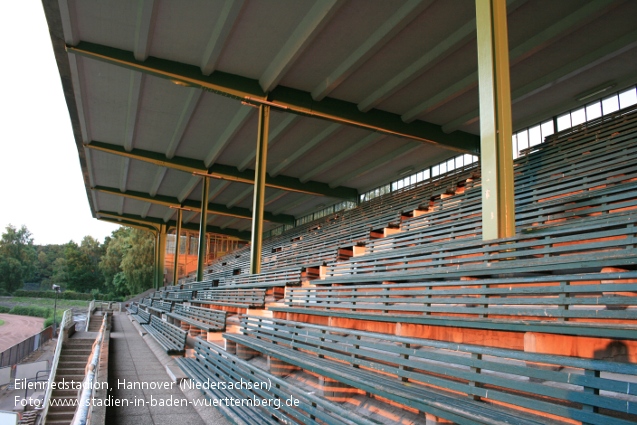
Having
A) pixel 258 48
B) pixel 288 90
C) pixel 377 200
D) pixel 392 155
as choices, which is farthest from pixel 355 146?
pixel 258 48

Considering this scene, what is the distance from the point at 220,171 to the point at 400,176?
29.3 feet

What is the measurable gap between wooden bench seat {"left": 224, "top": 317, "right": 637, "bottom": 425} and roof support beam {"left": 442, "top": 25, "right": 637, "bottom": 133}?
413 inches

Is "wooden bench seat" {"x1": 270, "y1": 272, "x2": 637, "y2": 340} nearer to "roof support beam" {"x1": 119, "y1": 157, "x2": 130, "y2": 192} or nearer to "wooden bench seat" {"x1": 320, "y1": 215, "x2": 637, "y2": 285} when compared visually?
"wooden bench seat" {"x1": 320, "y1": 215, "x2": 637, "y2": 285}

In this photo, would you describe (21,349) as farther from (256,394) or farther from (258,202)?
(256,394)

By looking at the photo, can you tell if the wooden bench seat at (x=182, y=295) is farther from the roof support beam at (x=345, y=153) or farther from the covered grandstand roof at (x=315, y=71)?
the roof support beam at (x=345, y=153)

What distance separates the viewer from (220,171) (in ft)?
75.0

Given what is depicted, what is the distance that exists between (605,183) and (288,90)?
9.40m

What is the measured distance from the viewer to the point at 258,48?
1252 cm

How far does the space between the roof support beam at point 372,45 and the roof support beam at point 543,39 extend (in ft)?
9.25

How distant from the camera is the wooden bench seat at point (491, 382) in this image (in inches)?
92.0

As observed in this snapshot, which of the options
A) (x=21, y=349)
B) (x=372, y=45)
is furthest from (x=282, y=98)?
(x=21, y=349)

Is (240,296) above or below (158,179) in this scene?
below

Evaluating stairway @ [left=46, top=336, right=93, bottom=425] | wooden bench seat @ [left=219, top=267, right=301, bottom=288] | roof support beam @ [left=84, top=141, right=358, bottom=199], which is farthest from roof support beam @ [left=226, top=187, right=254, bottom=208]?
stairway @ [left=46, top=336, right=93, bottom=425]

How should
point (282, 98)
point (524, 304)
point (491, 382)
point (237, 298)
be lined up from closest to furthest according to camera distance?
point (491, 382) → point (524, 304) → point (237, 298) → point (282, 98)
